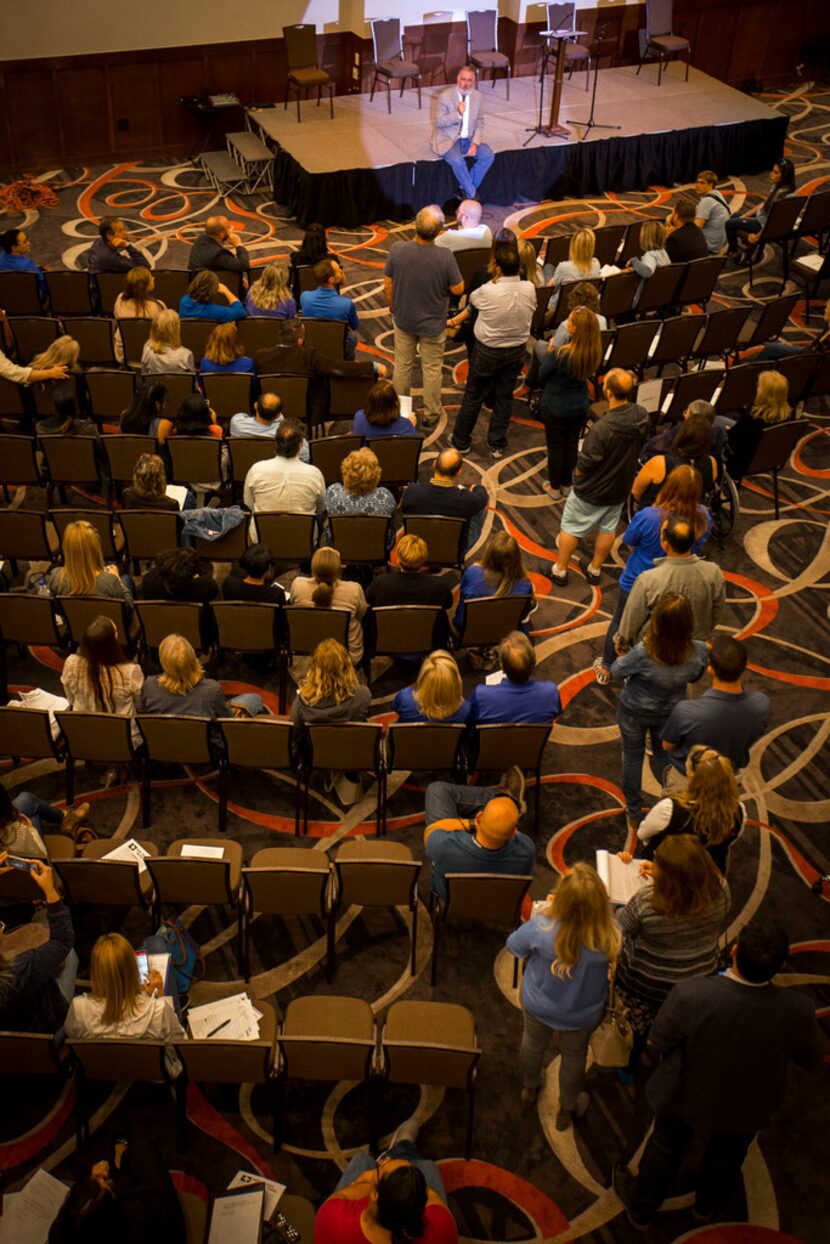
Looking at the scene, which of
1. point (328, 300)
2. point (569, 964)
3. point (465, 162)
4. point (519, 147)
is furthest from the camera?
point (519, 147)

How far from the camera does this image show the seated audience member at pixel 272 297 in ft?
29.5

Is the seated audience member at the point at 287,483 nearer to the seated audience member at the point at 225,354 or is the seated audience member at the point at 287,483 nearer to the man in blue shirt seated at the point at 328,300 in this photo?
the seated audience member at the point at 225,354

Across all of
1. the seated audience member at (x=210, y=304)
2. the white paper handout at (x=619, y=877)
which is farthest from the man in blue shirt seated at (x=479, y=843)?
the seated audience member at (x=210, y=304)

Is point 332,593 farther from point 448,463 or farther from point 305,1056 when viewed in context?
point 305,1056

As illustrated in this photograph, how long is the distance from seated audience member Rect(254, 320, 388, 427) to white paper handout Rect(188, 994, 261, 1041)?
5.05 metres

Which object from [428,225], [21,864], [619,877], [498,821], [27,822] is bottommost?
[619,877]

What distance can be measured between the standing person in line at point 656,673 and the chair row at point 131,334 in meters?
4.65

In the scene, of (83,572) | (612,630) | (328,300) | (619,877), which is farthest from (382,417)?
(619,877)

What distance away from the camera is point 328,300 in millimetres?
8992

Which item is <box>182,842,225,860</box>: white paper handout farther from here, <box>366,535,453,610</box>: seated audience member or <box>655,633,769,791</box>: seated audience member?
<box>655,633,769,791</box>: seated audience member

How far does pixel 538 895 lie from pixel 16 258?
24.9ft

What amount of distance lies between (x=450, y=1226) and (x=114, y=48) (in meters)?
14.2

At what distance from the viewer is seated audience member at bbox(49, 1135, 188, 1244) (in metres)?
3.51

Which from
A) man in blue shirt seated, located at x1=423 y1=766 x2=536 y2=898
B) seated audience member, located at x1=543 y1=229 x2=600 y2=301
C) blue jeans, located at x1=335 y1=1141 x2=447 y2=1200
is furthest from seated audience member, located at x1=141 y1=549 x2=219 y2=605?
seated audience member, located at x1=543 y1=229 x2=600 y2=301
